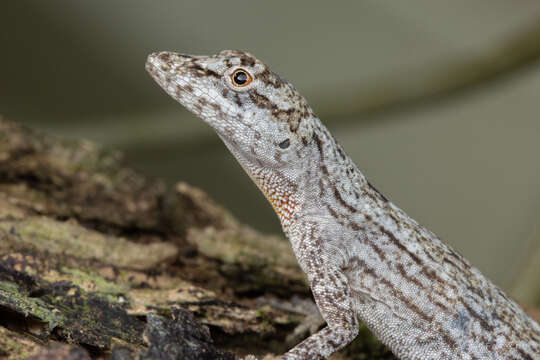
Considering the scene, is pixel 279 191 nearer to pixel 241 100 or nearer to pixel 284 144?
pixel 284 144

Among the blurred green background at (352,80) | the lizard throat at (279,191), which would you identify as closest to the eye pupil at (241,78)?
the lizard throat at (279,191)

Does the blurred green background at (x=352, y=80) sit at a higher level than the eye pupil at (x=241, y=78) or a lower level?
higher

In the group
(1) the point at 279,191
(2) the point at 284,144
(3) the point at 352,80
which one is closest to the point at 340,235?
(1) the point at 279,191

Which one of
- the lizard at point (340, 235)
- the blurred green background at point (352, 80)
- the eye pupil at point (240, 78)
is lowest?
the lizard at point (340, 235)

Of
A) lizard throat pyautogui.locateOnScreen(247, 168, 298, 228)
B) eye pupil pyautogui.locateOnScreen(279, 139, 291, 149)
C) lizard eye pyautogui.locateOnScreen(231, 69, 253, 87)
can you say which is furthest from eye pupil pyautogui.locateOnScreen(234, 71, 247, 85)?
lizard throat pyautogui.locateOnScreen(247, 168, 298, 228)

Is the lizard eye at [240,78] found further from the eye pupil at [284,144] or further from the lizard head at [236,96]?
the eye pupil at [284,144]

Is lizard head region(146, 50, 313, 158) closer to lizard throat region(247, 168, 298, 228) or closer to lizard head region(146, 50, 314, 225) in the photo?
lizard head region(146, 50, 314, 225)

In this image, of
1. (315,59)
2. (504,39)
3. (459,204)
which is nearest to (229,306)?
(504,39)
